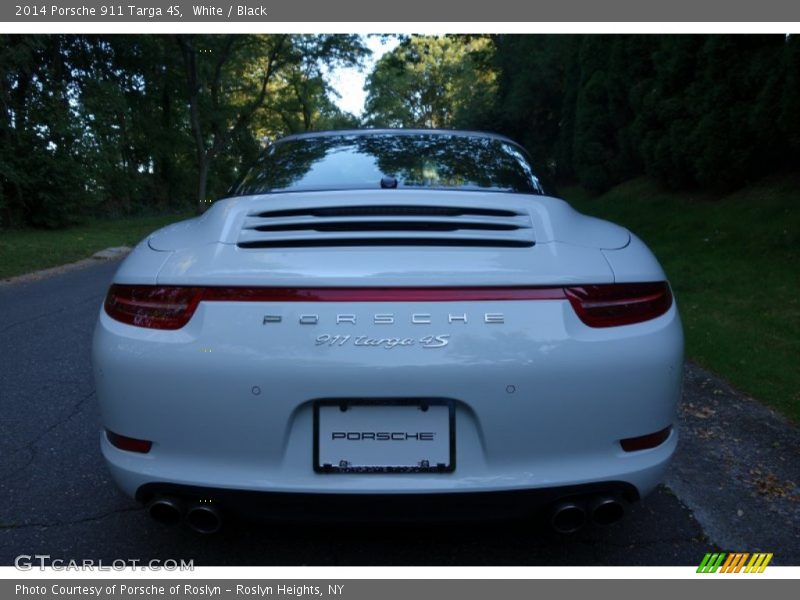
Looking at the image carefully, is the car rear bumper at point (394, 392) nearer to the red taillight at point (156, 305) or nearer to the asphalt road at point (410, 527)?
the red taillight at point (156, 305)

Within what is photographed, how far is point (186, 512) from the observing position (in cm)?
221

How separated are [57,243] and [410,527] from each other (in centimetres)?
1523

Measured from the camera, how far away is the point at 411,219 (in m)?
2.35

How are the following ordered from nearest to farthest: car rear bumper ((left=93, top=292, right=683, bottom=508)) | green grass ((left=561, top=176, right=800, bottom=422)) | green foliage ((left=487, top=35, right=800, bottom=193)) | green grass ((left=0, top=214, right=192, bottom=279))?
car rear bumper ((left=93, top=292, right=683, bottom=508))
green grass ((left=561, top=176, right=800, bottom=422))
green foliage ((left=487, top=35, right=800, bottom=193))
green grass ((left=0, top=214, right=192, bottom=279))

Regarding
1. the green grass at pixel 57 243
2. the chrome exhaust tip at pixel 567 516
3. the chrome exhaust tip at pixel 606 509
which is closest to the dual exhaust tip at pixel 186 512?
the chrome exhaust tip at pixel 567 516

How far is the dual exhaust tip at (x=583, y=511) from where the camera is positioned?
2186mm

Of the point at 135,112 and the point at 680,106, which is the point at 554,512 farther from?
the point at 135,112

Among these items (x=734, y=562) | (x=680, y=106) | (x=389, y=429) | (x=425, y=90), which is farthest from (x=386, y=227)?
(x=425, y=90)

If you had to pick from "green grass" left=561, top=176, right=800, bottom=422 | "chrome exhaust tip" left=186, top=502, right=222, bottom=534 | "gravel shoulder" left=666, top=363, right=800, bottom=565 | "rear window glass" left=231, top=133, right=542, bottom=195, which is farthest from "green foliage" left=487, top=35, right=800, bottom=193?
"chrome exhaust tip" left=186, top=502, right=222, bottom=534

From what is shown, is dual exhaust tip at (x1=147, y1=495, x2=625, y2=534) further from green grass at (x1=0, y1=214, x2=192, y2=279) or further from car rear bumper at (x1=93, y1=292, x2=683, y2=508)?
green grass at (x1=0, y1=214, x2=192, y2=279)

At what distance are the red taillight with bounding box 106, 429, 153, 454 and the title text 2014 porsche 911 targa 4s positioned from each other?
1 centimetres

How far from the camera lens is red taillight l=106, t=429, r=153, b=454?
2221mm

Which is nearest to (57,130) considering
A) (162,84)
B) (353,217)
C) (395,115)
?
(162,84)

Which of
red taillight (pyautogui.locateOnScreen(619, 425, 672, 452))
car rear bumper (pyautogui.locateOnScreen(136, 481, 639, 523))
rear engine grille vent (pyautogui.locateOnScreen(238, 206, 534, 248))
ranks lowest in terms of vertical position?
car rear bumper (pyautogui.locateOnScreen(136, 481, 639, 523))
